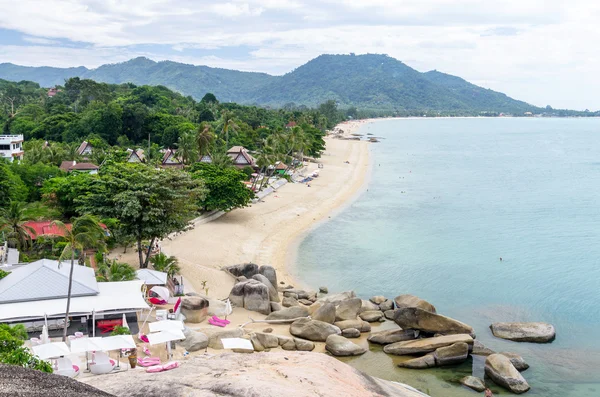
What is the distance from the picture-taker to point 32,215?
2877 cm

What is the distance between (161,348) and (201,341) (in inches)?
65.6

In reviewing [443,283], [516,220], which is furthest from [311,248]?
[516,220]

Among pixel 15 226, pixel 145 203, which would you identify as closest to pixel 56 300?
pixel 145 203

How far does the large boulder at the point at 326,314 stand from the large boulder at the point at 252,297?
2376 millimetres

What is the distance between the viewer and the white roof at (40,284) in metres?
20.6

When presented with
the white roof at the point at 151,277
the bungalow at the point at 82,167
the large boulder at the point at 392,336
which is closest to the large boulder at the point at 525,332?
the large boulder at the point at 392,336

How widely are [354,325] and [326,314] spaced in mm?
1414

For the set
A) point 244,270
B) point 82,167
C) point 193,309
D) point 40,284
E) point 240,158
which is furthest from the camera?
point 240,158

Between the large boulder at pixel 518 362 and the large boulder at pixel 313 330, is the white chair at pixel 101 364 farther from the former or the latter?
the large boulder at pixel 518 362

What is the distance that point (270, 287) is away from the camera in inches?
1110

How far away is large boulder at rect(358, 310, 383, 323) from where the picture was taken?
2700 cm

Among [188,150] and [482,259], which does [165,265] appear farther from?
[188,150]

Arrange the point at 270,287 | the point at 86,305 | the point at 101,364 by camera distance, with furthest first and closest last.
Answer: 1. the point at 270,287
2. the point at 86,305
3. the point at 101,364

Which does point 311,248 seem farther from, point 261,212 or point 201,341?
point 201,341
